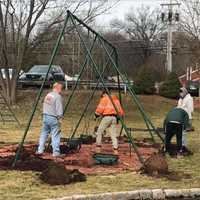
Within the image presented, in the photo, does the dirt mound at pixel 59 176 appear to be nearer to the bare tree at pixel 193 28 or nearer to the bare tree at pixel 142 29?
the bare tree at pixel 193 28

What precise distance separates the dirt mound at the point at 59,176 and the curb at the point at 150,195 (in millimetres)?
1200

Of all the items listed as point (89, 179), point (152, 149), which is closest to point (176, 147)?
point (152, 149)

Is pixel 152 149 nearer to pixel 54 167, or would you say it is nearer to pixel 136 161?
pixel 136 161

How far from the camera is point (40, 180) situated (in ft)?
34.5

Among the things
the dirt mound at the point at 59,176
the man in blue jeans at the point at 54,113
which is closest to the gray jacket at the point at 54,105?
the man in blue jeans at the point at 54,113

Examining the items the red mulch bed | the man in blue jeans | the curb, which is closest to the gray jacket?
the man in blue jeans

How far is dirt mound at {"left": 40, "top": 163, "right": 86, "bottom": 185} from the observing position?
1024 cm

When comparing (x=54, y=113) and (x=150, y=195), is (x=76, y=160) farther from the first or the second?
(x=150, y=195)

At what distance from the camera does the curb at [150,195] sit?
30.1ft

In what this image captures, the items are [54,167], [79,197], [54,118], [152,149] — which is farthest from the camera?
[152,149]

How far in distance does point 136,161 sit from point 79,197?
14.4 feet

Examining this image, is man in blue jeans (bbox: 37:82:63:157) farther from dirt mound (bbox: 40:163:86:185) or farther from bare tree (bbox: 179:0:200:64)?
bare tree (bbox: 179:0:200:64)

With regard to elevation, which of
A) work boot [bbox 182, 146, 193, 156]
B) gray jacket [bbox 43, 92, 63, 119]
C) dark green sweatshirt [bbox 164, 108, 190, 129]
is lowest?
work boot [bbox 182, 146, 193, 156]

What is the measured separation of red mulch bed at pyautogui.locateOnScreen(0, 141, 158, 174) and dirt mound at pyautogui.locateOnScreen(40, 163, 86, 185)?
96cm
